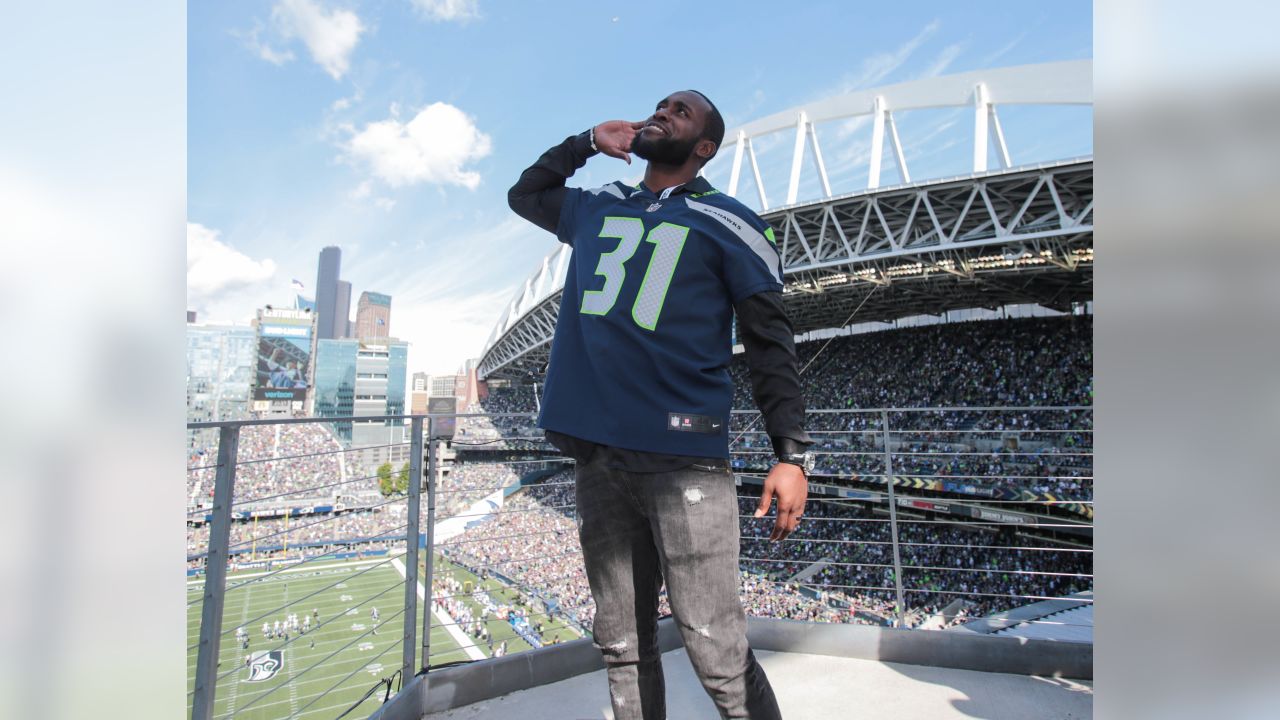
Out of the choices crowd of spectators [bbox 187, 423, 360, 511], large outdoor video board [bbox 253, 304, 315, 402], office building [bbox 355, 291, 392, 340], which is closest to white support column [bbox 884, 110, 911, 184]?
crowd of spectators [bbox 187, 423, 360, 511]

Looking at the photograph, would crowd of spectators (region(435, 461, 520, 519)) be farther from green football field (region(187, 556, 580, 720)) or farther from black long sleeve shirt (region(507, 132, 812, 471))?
black long sleeve shirt (region(507, 132, 812, 471))

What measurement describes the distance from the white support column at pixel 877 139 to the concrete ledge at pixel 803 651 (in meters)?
12.1

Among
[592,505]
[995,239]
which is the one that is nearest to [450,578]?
[995,239]

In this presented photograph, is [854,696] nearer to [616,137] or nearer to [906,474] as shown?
[616,137]

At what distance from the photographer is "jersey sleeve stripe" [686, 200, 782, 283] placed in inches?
41.2

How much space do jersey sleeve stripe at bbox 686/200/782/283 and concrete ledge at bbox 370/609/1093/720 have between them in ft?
3.55

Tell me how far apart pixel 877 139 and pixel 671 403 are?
636 inches
